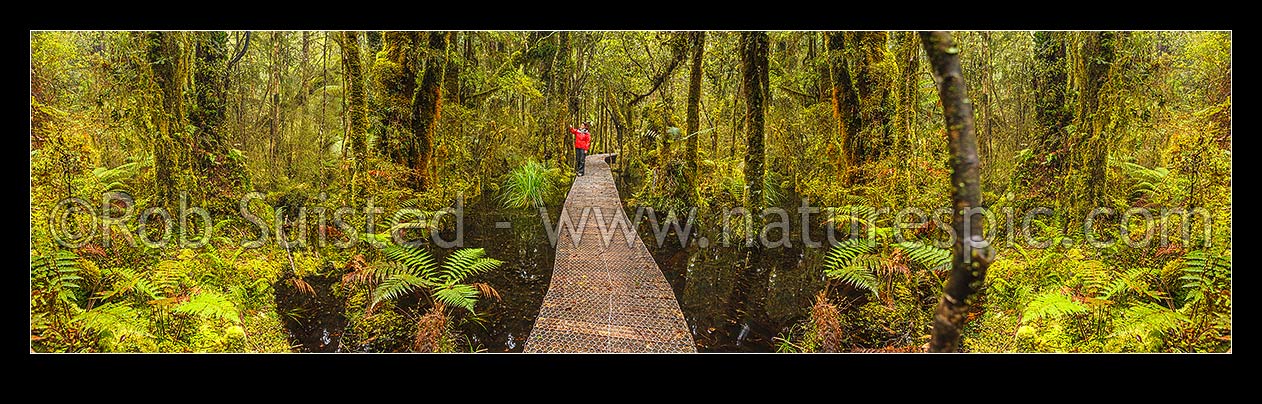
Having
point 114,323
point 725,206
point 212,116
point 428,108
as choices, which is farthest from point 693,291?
point 114,323

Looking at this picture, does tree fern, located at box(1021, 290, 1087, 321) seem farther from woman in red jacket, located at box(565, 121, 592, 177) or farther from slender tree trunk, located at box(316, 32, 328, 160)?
woman in red jacket, located at box(565, 121, 592, 177)

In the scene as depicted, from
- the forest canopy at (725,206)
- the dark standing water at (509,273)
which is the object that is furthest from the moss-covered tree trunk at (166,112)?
the dark standing water at (509,273)

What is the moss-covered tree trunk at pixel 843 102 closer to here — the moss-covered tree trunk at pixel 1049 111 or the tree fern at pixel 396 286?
the moss-covered tree trunk at pixel 1049 111

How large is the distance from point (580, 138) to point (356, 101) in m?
4.60

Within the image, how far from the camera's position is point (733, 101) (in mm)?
5543

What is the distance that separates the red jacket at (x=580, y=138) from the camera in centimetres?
821

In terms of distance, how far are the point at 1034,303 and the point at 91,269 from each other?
595 cm

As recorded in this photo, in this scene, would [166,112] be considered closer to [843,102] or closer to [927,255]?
[843,102]

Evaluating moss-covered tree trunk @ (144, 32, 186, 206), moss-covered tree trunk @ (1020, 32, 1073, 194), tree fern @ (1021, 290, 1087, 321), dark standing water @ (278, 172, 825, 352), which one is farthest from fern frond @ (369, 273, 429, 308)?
moss-covered tree trunk @ (1020, 32, 1073, 194)

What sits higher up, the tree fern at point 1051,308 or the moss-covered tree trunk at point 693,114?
the moss-covered tree trunk at point 693,114

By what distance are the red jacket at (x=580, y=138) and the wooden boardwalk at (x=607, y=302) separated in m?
3.05

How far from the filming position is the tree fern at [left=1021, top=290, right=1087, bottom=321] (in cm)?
355

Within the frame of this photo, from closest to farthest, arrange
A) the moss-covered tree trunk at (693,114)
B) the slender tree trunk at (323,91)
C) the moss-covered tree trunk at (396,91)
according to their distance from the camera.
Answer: the moss-covered tree trunk at (396,91)
the slender tree trunk at (323,91)
the moss-covered tree trunk at (693,114)

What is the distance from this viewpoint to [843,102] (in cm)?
420
